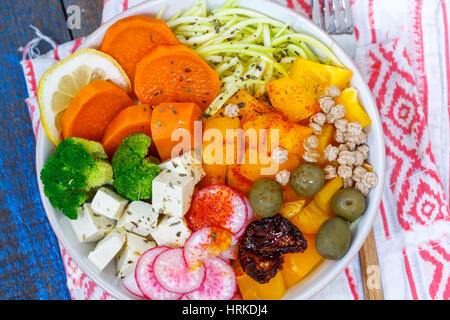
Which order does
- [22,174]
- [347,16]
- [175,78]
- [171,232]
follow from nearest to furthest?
[171,232] < [175,78] < [347,16] < [22,174]

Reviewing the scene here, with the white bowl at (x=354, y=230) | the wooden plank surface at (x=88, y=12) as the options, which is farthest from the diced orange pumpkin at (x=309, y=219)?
the wooden plank surface at (x=88, y=12)

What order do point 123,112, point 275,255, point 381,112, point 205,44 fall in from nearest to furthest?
point 275,255 < point 123,112 < point 205,44 < point 381,112

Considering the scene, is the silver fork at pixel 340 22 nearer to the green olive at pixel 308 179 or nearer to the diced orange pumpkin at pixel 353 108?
the diced orange pumpkin at pixel 353 108

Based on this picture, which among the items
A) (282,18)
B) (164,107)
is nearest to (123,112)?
(164,107)

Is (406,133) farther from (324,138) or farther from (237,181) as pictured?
(237,181)

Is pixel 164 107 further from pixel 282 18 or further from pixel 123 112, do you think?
pixel 282 18

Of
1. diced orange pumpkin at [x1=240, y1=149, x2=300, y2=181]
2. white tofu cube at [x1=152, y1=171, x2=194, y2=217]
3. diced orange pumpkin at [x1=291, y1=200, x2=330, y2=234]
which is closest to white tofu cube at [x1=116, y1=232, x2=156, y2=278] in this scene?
white tofu cube at [x1=152, y1=171, x2=194, y2=217]

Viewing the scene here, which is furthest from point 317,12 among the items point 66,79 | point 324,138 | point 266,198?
point 66,79

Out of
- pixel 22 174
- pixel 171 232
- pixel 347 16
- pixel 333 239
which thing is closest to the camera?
pixel 333 239
